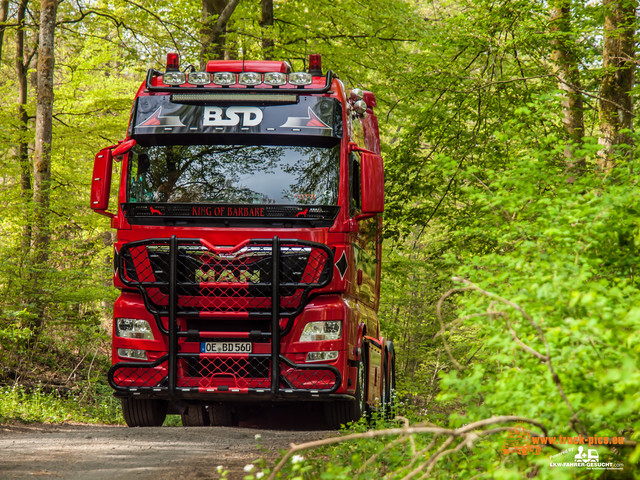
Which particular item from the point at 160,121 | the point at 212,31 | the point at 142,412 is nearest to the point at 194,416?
the point at 142,412

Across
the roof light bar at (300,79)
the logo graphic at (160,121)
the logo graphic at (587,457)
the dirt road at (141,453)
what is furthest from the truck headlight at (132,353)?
the logo graphic at (587,457)

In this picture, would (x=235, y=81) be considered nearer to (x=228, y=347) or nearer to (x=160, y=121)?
(x=160, y=121)

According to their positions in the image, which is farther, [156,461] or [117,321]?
[117,321]

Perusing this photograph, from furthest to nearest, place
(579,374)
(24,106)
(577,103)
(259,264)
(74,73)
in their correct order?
(74,73) → (24,106) → (577,103) → (259,264) → (579,374)

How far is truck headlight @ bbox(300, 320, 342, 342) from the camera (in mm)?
7777

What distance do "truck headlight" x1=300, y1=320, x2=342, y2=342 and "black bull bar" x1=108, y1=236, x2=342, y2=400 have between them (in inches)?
7.0

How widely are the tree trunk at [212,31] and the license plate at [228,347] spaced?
8.42 meters

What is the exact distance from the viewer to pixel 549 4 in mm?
10070

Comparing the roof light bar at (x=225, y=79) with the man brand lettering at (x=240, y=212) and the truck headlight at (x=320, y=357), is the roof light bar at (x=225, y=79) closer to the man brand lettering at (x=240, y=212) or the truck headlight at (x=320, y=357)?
the man brand lettering at (x=240, y=212)

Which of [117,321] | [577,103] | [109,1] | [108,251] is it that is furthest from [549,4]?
[108,251]

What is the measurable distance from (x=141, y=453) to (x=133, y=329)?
5.69 ft

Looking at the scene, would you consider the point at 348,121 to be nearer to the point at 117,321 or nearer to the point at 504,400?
the point at 117,321

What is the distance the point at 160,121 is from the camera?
840 cm

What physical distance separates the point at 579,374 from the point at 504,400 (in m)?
0.41
